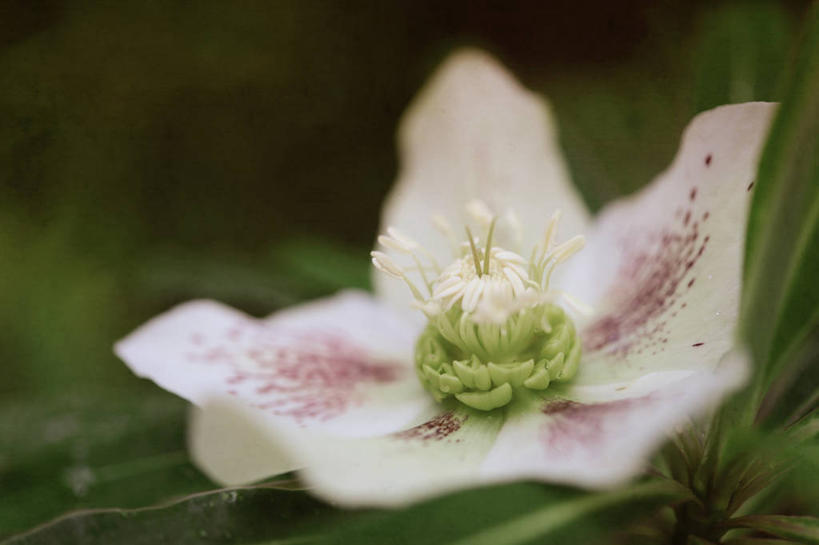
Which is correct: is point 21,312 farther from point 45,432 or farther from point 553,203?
point 553,203

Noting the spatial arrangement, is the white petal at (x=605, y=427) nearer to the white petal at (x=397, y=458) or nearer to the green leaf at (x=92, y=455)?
the white petal at (x=397, y=458)

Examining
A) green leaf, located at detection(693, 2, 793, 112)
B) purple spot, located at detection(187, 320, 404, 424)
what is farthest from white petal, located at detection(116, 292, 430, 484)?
green leaf, located at detection(693, 2, 793, 112)

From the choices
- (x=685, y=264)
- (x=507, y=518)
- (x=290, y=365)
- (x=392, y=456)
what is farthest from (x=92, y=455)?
(x=685, y=264)

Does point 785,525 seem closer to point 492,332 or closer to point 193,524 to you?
point 492,332

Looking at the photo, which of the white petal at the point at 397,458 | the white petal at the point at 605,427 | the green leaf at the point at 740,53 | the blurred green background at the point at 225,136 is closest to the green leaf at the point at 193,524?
the white petal at the point at 397,458

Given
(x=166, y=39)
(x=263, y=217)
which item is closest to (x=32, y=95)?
(x=166, y=39)

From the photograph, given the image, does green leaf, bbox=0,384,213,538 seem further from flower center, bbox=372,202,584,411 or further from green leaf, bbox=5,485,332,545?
flower center, bbox=372,202,584,411

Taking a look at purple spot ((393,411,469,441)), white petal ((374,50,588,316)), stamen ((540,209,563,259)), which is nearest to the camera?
purple spot ((393,411,469,441))
